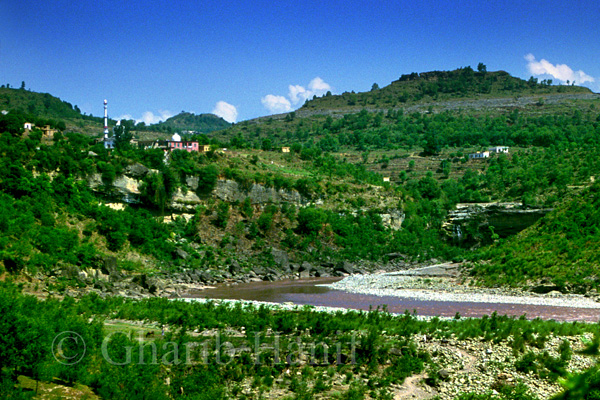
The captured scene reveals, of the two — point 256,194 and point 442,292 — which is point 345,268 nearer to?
point 256,194

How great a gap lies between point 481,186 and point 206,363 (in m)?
70.4

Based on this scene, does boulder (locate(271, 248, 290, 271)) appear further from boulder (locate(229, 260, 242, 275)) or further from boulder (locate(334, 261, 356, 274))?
boulder (locate(334, 261, 356, 274))

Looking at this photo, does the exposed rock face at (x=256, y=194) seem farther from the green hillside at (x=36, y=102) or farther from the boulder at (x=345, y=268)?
the green hillside at (x=36, y=102)

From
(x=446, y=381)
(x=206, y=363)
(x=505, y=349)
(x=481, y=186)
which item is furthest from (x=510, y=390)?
(x=481, y=186)

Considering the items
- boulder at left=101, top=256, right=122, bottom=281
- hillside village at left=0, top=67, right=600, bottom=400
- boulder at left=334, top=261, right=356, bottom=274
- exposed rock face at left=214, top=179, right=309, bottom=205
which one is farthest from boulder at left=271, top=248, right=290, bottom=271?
boulder at left=101, top=256, right=122, bottom=281

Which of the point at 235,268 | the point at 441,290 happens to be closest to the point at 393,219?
the point at 235,268

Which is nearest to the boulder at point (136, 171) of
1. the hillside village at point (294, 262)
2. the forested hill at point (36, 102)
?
the hillside village at point (294, 262)

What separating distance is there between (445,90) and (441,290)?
15511cm

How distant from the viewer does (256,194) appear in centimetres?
5684

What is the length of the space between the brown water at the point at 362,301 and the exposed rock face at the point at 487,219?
28748mm

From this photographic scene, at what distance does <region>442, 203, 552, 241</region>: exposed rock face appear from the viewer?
64875mm

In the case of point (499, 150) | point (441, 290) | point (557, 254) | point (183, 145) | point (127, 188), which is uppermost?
point (499, 150)

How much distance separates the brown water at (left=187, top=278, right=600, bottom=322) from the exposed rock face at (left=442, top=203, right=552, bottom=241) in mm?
28748

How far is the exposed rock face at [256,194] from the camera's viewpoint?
180 ft
